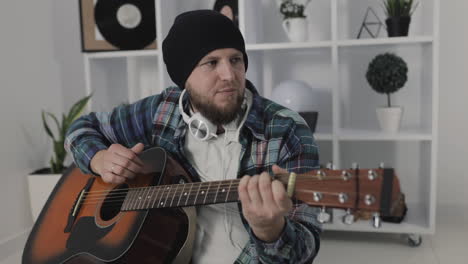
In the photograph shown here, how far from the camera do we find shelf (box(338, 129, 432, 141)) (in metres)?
2.13

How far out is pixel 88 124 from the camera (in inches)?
61.5

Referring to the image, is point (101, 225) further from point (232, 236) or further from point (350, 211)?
point (350, 211)

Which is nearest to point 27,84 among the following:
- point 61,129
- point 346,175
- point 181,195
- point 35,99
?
point 35,99

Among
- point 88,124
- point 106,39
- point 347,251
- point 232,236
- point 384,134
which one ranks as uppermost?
point 106,39

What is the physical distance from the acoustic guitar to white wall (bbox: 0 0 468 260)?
112cm

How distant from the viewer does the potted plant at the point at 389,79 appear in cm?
216

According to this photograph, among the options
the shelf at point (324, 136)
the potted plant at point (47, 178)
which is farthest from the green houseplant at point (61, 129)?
the shelf at point (324, 136)

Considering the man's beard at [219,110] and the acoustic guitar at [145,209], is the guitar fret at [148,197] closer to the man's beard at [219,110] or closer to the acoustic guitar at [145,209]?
the acoustic guitar at [145,209]

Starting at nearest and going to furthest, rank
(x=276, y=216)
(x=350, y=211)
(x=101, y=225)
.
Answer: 1. (x=350, y=211)
2. (x=276, y=216)
3. (x=101, y=225)

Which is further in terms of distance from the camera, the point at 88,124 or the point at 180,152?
the point at 88,124

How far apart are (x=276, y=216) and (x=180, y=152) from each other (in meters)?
0.48

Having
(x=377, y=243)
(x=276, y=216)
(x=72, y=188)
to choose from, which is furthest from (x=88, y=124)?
(x=377, y=243)

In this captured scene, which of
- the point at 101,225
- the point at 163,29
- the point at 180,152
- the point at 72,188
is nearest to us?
the point at 101,225

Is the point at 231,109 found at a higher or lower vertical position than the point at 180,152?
higher
